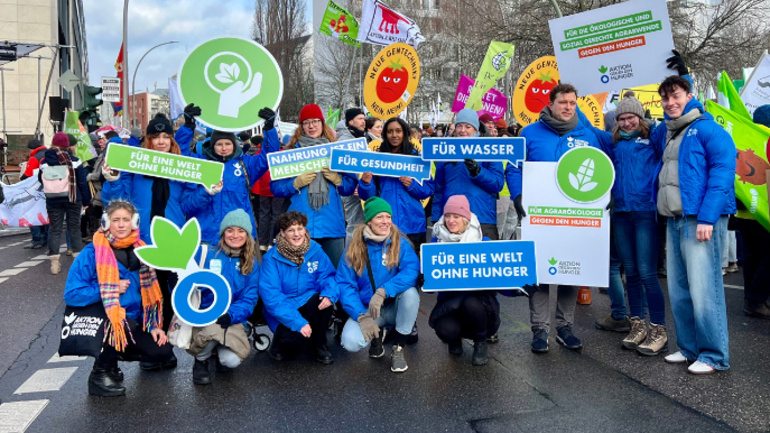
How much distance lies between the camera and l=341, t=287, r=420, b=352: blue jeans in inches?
195

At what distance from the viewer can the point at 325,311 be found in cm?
519

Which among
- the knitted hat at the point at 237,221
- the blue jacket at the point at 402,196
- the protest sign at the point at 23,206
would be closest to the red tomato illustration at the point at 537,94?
the blue jacket at the point at 402,196

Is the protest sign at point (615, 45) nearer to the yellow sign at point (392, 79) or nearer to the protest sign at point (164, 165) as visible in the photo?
the yellow sign at point (392, 79)

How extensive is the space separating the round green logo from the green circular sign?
8.49ft

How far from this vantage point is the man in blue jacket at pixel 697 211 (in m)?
4.59

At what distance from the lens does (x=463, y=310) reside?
16.5 ft

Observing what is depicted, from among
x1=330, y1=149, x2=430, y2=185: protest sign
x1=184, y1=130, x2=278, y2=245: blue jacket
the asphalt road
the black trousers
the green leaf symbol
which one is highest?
x1=330, y1=149, x2=430, y2=185: protest sign

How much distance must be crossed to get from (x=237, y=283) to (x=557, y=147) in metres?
2.81

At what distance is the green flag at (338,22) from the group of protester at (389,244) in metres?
9.96

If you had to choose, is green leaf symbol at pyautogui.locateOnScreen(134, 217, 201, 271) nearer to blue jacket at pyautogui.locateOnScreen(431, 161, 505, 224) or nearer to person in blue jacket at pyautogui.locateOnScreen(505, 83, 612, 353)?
blue jacket at pyautogui.locateOnScreen(431, 161, 505, 224)

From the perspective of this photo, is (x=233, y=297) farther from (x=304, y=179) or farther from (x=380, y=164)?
(x=380, y=164)

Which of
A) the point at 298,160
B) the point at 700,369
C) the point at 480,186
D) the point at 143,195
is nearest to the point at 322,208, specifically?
the point at 298,160

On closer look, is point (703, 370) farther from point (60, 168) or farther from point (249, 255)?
point (60, 168)

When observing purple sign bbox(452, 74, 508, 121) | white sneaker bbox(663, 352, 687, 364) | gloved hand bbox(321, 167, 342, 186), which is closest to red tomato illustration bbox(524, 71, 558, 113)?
purple sign bbox(452, 74, 508, 121)
